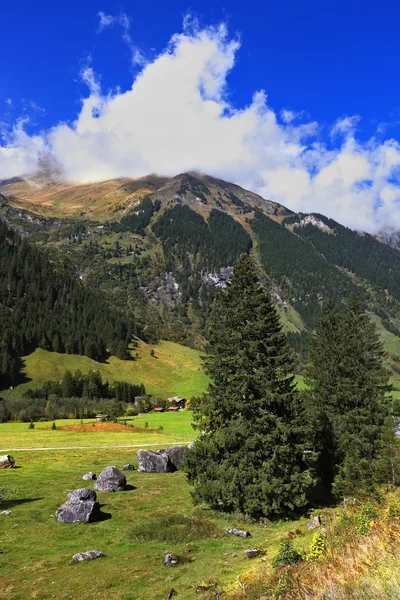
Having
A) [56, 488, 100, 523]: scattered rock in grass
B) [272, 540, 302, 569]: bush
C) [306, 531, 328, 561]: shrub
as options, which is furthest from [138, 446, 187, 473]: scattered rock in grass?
[306, 531, 328, 561]: shrub

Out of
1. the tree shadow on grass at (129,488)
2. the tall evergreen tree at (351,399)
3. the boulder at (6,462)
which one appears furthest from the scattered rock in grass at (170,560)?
the boulder at (6,462)

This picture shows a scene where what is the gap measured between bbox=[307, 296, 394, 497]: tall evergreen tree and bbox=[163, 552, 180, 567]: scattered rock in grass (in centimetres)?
1903

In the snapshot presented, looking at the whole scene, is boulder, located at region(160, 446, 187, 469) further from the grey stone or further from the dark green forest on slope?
the dark green forest on slope

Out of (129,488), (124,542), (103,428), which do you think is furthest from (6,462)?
(103,428)

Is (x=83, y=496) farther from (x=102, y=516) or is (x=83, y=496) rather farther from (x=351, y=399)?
(x=351, y=399)

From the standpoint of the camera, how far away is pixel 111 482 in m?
32.8

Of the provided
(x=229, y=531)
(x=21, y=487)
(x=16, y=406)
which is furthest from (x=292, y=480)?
(x=16, y=406)

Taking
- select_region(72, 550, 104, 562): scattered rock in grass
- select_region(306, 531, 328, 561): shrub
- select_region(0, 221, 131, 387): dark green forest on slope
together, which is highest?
select_region(0, 221, 131, 387): dark green forest on slope

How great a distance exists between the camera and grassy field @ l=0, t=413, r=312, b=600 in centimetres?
1553

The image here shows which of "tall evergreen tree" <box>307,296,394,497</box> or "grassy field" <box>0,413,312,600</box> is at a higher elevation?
"tall evergreen tree" <box>307,296,394,497</box>

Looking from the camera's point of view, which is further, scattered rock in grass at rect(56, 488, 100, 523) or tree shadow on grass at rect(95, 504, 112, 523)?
tree shadow on grass at rect(95, 504, 112, 523)

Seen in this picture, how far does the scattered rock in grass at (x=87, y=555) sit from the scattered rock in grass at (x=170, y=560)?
356cm

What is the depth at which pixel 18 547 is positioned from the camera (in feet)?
65.9

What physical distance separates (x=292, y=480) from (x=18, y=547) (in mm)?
17254
